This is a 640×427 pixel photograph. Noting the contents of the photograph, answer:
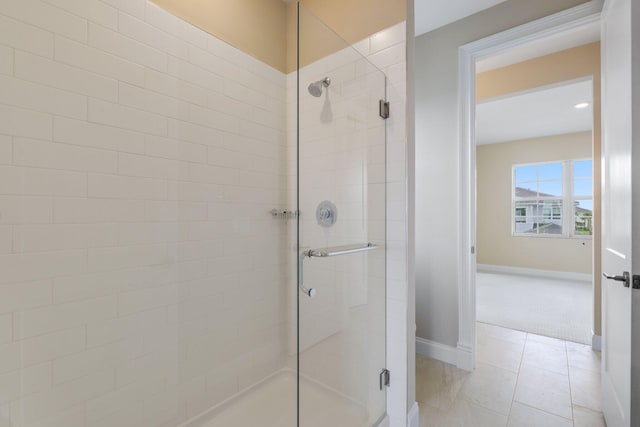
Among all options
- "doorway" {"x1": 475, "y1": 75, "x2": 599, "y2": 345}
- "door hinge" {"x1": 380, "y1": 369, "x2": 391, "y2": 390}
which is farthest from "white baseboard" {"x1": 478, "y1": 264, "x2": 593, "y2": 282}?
"door hinge" {"x1": 380, "y1": 369, "x2": 391, "y2": 390}

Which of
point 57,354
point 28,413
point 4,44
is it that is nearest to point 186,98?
point 4,44

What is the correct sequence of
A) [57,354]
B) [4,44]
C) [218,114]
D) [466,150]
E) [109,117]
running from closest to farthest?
[4,44] < [57,354] < [109,117] < [218,114] < [466,150]

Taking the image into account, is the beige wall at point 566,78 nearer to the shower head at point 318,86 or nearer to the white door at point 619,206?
the white door at point 619,206

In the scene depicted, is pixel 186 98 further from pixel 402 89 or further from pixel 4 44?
pixel 402 89

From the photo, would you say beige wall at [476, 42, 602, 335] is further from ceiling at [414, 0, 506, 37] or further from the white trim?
the white trim

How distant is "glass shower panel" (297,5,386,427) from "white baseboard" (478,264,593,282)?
18.6ft

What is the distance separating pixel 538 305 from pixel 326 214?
3907 millimetres

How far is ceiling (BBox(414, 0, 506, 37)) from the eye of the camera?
2.12m

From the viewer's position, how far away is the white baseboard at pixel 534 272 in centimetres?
527

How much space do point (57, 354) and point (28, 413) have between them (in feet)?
0.63

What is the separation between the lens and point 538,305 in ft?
12.5

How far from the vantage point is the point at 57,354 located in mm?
1074

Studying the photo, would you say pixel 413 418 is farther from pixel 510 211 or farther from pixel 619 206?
pixel 510 211

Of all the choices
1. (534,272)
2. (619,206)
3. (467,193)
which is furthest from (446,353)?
(534,272)
